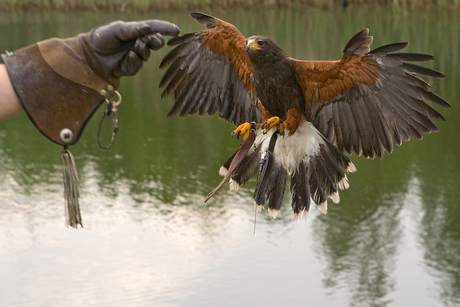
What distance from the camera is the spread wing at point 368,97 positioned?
2674mm

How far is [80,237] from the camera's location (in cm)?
589

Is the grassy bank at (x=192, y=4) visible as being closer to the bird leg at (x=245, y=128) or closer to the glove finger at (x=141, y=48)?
the bird leg at (x=245, y=128)

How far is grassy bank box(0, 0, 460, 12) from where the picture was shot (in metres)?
18.1

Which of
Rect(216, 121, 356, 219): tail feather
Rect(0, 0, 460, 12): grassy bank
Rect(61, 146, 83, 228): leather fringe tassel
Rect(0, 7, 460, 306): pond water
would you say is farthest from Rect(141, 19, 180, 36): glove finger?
Rect(0, 0, 460, 12): grassy bank

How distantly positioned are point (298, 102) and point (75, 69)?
126 cm

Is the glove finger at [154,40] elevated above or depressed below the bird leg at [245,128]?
above

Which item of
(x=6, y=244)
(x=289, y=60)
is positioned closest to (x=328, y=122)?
(x=289, y=60)

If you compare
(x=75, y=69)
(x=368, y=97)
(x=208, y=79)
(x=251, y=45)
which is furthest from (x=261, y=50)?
(x=75, y=69)

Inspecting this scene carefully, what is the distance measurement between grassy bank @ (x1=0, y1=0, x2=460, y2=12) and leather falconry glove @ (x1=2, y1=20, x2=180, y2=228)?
52.7ft

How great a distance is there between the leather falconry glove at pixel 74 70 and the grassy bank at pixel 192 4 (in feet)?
52.7

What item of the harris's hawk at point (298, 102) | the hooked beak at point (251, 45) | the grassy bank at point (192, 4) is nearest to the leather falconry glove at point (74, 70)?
the hooked beak at point (251, 45)

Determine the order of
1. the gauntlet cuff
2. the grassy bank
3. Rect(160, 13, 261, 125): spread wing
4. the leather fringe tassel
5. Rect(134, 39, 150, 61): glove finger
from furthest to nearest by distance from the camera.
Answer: the grassy bank, Rect(160, 13, 261, 125): spread wing, the leather fringe tassel, Rect(134, 39, 150, 61): glove finger, the gauntlet cuff

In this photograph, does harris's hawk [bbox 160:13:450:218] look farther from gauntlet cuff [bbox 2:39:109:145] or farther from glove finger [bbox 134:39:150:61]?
gauntlet cuff [bbox 2:39:109:145]

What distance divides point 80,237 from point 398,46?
14.1ft
